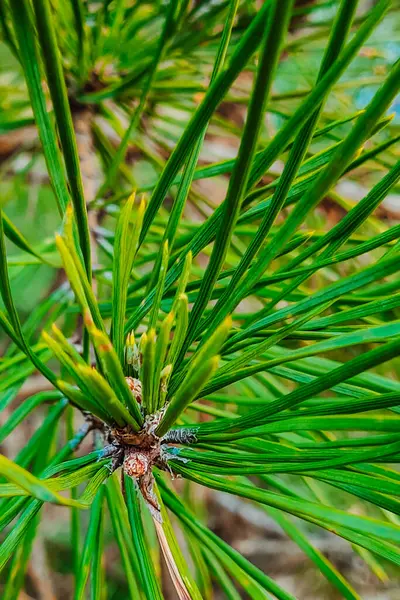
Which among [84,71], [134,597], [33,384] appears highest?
[84,71]

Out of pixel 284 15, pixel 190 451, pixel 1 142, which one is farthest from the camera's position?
pixel 1 142

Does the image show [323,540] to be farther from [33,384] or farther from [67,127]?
[67,127]

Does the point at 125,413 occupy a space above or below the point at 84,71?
below

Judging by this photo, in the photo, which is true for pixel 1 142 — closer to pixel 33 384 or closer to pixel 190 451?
pixel 33 384

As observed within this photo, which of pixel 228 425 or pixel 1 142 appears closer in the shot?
pixel 228 425

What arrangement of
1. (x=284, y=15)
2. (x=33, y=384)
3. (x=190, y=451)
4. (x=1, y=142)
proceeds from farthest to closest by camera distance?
(x=33, y=384)
(x=1, y=142)
(x=190, y=451)
(x=284, y=15)

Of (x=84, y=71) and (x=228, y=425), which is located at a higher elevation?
(x=84, y=71)

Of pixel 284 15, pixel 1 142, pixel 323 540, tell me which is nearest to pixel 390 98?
pixel 284 15

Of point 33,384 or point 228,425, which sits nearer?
point 228,425

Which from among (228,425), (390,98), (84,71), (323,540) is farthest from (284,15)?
(323,540)
